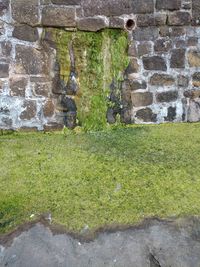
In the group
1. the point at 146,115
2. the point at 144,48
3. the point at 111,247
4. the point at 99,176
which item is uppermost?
the point at 144,48

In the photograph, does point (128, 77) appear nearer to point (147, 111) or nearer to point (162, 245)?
point (147, 111)

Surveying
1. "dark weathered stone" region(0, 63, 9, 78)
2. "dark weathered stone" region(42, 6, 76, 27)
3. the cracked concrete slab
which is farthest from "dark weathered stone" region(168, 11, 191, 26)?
the cracked concrete slab

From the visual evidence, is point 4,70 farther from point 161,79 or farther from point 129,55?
point 161,79

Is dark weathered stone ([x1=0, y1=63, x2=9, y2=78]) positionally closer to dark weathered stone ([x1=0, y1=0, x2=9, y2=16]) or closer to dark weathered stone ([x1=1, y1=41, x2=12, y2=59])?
dark weathered stone ([x1=1, y1=41, x2=12, y2=59])

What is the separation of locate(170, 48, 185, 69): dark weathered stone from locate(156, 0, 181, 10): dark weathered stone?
442 mm

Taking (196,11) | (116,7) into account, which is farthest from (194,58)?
(116,7)

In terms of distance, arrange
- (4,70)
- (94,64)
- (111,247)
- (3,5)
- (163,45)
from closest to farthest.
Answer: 1. (111,247)
2. (3,5)
3. (4,70)
4. (94,64)
5. (163,45)

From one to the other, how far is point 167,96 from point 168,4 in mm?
962

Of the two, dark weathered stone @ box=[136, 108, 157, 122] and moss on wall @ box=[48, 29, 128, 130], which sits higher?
moss on wall @ box=[48, 29, 128, 130]

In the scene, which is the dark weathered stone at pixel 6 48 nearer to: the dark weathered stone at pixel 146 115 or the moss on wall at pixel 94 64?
the moss on wall at pixel 94 64

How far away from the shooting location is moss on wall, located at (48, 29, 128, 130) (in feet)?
13.8

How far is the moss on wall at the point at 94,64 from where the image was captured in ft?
13.8

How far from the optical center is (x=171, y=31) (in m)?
4.35

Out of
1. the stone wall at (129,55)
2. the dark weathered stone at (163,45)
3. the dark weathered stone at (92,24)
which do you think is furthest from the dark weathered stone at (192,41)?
the dark weathered stone at (92,24)
